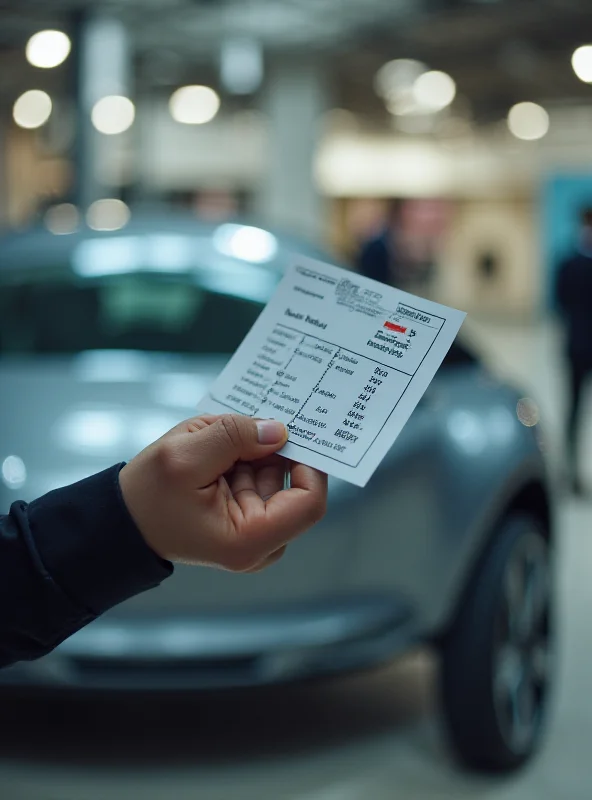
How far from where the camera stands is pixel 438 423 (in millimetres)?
3168

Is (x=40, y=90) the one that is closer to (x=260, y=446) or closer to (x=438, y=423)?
(x=438, y=423)

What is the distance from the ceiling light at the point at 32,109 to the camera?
26531mm

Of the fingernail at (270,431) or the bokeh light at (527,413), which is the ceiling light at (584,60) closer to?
the bokeh light at (527,413)

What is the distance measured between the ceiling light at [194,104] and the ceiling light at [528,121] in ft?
22.1

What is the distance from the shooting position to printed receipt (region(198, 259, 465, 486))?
3.90 feet

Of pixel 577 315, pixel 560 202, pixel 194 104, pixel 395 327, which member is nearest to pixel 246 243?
pixel 395 327

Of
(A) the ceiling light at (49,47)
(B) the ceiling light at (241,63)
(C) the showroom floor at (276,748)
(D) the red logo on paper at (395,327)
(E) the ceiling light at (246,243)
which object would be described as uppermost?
(A) the ceiling light at (49,47)

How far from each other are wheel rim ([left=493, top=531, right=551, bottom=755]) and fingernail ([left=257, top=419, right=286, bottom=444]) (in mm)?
2122

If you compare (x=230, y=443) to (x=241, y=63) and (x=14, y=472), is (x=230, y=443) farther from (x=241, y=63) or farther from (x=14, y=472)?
(x=241, y=63)

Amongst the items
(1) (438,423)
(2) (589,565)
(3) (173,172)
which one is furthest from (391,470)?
(3) (173,172)

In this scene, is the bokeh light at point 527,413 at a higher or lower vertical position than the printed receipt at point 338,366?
lower

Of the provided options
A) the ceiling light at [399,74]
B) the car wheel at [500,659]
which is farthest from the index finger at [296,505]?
the ceiling light at [399,74]

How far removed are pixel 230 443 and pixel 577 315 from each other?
715 centimetres

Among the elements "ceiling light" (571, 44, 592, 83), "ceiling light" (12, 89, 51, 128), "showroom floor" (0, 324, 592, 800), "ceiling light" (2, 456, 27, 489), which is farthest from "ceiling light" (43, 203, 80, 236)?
"ceiling light" (2, 456, 27, 489)
